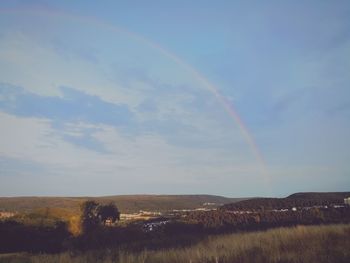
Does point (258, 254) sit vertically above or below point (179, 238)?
below

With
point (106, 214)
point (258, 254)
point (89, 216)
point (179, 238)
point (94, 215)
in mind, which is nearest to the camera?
point (258, 254)

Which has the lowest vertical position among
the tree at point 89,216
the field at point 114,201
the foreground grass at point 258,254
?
the foreground grass at point 258,254

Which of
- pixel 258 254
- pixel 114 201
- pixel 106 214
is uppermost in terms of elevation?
pixel 114 201

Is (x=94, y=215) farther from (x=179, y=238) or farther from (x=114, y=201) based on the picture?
(x=114, y=201)

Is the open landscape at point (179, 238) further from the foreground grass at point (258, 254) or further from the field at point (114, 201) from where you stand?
the field at point (114, 201)

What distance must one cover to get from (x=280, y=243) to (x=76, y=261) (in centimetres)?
723

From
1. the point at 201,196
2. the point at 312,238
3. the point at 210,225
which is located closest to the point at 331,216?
the point at 210,225

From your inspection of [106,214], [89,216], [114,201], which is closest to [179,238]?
[89,216]

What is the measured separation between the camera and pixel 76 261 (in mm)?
12789

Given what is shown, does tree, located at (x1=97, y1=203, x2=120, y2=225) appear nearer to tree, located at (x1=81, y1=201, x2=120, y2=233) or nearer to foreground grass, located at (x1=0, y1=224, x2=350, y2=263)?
tree, located at (x1=81, y1=201, x2=120, y2=233)

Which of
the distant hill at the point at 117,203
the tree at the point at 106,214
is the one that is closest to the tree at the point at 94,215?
the tree at the point at 106,214

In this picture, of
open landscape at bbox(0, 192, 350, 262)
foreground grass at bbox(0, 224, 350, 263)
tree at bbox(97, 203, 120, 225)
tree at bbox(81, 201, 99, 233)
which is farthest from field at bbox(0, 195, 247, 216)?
foreground grass at bbox(0, 224, 350, 263)

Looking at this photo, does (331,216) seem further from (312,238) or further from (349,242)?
(349,242)

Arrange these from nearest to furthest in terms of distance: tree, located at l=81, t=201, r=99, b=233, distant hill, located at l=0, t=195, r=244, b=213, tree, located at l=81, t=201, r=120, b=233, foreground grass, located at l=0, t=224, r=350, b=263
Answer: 1. foreground grass, located at l=0, t=224, r=350, b=263
2. tree, located at l=81, t=201, r=99, b=233
3. tree, located at l=81, t=201, r=120, b=233
4. distant hill, located at l=0, t=195, r=244, b=213
